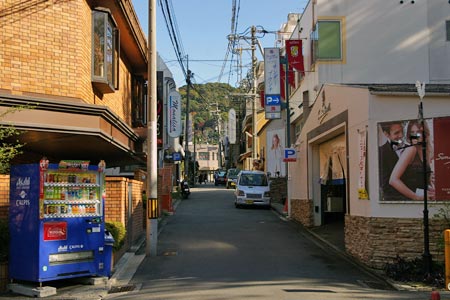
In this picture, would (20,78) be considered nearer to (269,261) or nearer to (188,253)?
(188,253)

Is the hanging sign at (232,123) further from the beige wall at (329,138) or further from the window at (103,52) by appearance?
the window at (103,52)

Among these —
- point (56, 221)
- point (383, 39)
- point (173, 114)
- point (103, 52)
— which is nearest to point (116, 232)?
point (56, 221)

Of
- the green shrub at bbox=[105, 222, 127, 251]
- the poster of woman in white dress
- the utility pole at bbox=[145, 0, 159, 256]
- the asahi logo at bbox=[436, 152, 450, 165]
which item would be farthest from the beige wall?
the poster of woman in white dress

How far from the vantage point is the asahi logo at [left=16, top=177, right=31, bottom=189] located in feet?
28.7

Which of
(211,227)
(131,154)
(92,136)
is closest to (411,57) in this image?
(211,227)

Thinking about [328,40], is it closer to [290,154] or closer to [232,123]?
[290,154]

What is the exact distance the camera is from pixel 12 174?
9086 mm

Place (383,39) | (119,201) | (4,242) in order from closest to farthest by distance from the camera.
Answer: (4,242)
(119,201)
(383,39)

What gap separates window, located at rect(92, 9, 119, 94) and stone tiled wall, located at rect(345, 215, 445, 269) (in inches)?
278

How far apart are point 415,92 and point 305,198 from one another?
28.7 ft

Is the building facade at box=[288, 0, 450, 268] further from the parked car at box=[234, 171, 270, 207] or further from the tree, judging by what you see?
the tree

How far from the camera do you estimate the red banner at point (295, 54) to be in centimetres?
2488

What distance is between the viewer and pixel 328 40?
23.4 m

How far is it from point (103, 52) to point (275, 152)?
2350cm
